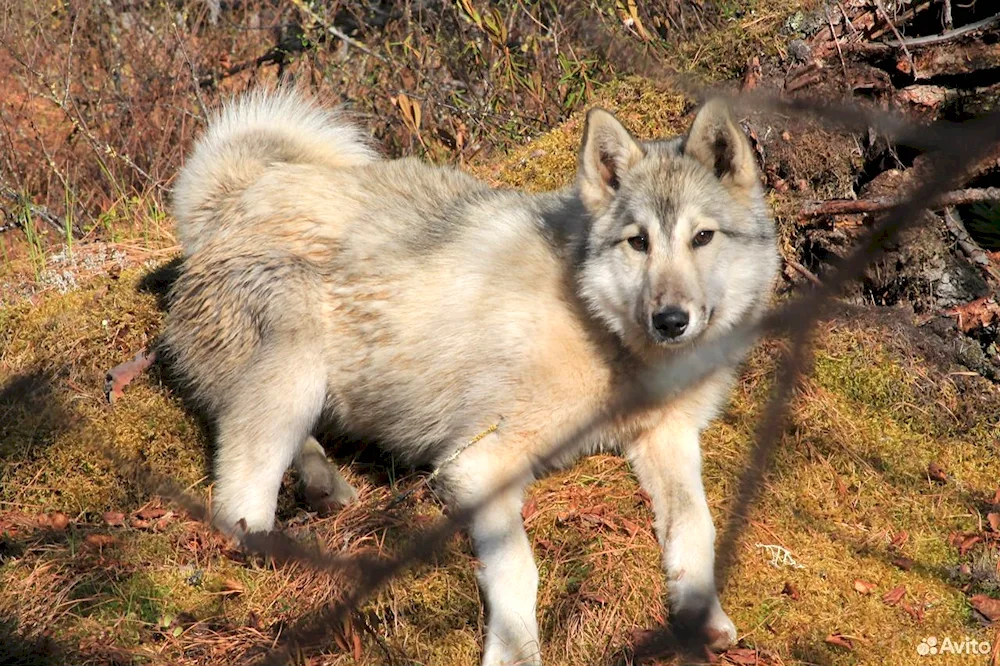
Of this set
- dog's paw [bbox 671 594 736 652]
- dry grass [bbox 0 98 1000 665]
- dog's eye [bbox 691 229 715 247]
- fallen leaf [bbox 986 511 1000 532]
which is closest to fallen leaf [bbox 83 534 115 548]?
dry grass [bbox 0 98 1000 665]

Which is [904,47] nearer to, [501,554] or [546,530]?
[546,530]

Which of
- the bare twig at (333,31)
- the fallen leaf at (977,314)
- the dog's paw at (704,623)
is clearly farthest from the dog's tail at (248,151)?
the fallen leaf at (977,314)

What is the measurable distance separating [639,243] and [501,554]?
48.6 inches

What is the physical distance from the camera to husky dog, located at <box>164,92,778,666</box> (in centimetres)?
350

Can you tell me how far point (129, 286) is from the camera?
5117 mm

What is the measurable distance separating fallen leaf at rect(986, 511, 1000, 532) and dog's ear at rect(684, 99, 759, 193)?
1.71m

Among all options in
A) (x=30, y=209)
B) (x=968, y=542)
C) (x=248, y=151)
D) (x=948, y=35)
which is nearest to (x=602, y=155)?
(x=248, y=151)

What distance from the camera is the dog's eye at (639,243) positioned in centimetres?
354

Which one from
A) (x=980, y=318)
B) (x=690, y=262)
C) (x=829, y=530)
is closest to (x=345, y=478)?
(x=690, y=262)

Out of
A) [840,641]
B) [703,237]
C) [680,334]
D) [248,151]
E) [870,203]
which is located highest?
[248,151]

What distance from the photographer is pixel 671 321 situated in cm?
331

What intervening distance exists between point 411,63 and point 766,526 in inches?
178

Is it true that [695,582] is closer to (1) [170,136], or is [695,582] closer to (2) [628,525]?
(2) [628,525]

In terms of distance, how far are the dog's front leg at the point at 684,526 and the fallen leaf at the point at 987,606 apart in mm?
981
